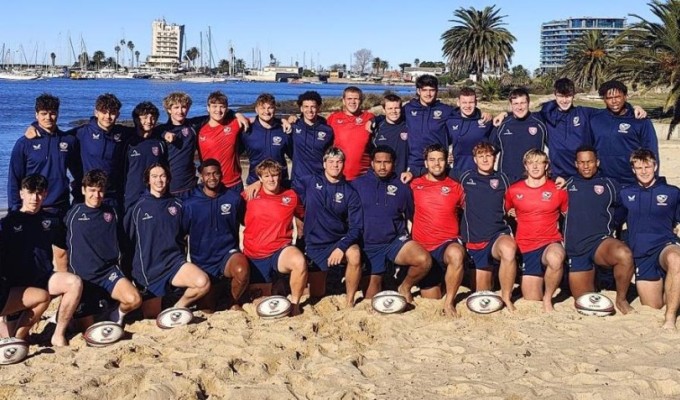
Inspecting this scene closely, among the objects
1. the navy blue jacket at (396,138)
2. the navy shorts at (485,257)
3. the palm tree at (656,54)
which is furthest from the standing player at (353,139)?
the palm tree at (656,54)

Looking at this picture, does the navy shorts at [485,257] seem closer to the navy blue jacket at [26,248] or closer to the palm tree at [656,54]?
the navy blue jacket at [26,248]

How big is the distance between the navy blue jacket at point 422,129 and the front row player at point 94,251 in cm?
382

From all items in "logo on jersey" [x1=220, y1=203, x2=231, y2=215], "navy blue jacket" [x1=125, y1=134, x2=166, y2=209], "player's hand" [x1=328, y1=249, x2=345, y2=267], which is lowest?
"player's hand" [x1=328, y1=249, x2=345, y2=267]

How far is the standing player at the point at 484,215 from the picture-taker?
7.52 meters

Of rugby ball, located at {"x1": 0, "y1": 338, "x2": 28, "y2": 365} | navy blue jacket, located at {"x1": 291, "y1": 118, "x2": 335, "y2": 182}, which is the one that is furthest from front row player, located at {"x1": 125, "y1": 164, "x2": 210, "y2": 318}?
navy blue jacket, located at {"x1": 291, "y1": 118, "x2": 335, "y2": 182}

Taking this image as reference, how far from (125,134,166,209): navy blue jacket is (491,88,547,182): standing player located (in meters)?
4.09

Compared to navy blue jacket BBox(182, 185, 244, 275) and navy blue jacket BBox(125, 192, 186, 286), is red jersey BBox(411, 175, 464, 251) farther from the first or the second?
navy blue jacket BBox(125, 192, 186, 286)

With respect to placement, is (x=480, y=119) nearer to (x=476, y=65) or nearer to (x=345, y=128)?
(x=345, y=128)

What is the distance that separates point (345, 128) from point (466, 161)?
1.59m

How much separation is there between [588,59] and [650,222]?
5053cm

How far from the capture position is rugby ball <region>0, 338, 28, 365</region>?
230 inches

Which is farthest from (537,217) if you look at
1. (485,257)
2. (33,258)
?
(33,258)

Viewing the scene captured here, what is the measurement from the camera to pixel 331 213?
754cm

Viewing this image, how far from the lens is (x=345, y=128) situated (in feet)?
29.0
